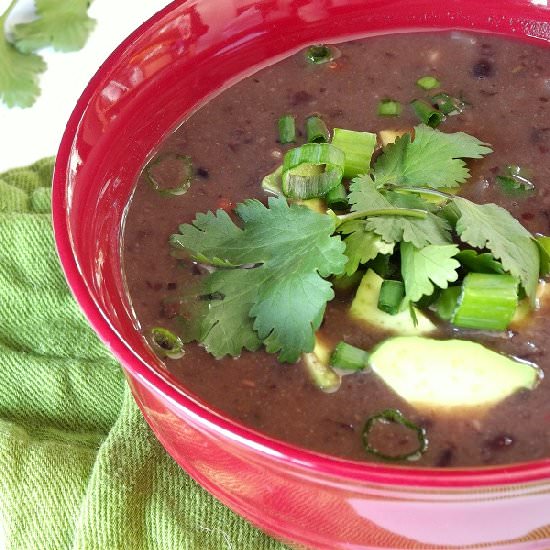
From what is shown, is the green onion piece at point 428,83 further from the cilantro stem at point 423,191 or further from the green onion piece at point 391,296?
the green onion piece at point 391,296

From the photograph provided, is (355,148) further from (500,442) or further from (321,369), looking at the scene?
(500,442)

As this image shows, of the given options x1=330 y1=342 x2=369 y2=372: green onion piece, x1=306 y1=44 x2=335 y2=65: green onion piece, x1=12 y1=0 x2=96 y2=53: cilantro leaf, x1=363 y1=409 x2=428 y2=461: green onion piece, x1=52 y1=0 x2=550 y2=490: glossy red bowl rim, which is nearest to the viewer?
x1=52 y1=0 x2=550 y2=490: glossy red bowl rim

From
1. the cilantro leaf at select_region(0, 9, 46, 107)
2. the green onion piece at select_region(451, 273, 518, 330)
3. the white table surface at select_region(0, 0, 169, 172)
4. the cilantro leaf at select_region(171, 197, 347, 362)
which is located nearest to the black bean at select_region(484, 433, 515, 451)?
the green onion piece at select_region(451, 273, 518, 330)

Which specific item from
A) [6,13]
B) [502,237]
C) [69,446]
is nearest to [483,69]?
[502,237]

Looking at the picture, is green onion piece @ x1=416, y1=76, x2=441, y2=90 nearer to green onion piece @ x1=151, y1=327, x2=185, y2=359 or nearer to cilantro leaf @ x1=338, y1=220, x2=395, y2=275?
cilantro leaf @ x1=338, y1=220, x2=395, y2=275

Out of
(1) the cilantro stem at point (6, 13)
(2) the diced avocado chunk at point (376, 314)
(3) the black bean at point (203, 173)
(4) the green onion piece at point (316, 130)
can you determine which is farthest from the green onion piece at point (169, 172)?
(1) the cilantro stem at point (6, 13)

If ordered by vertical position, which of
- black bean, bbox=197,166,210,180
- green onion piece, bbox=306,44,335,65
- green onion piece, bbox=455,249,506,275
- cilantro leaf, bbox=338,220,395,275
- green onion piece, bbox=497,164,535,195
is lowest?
green onion piece, bbox=497,164,535,195
